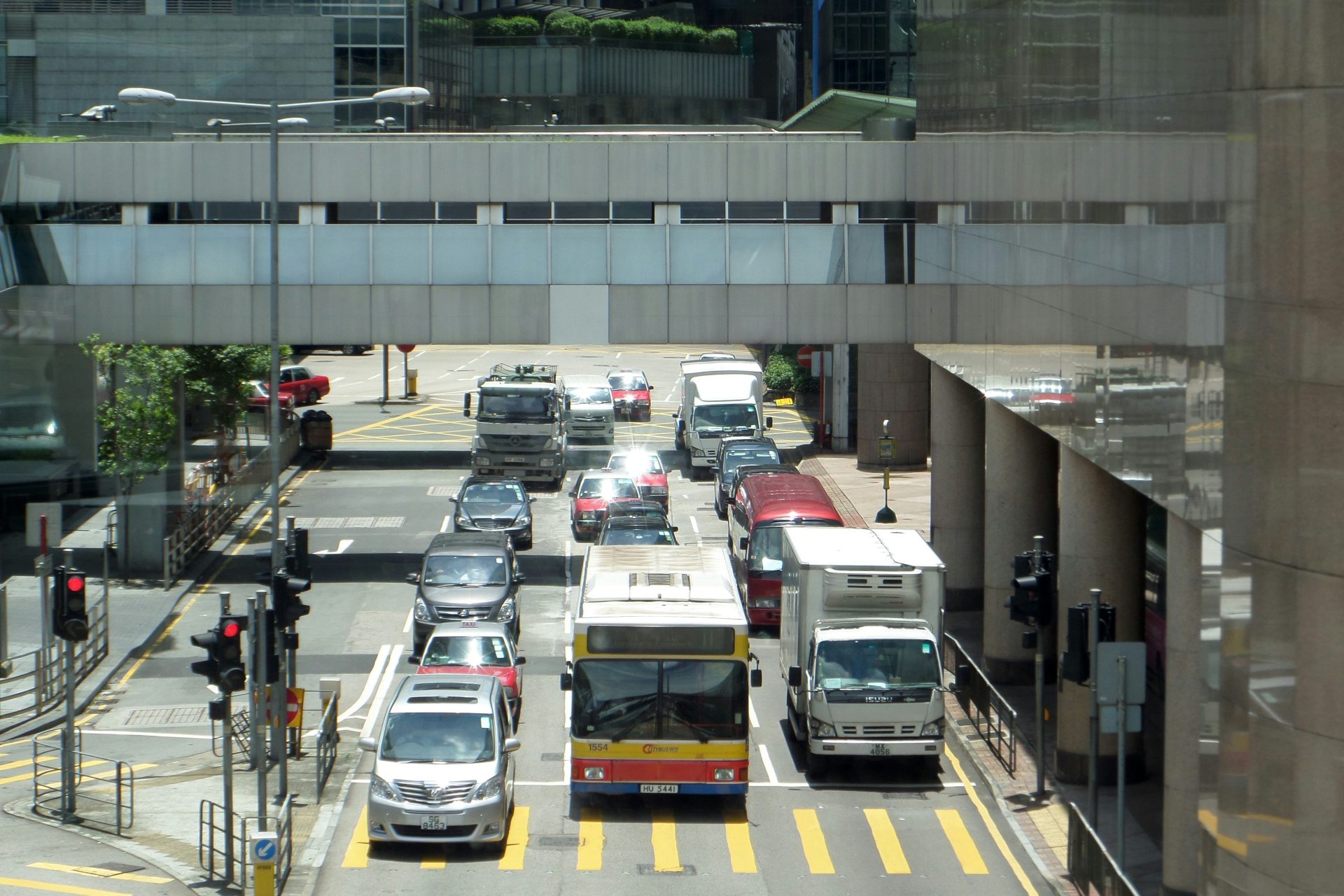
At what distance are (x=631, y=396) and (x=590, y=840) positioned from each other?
156ft

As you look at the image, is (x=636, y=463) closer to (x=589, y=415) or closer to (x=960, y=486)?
(x=589, y=415)

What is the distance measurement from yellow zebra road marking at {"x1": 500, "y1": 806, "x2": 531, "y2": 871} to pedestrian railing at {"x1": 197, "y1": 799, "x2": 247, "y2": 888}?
304cm

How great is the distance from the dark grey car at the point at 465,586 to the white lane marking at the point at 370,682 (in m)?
0.58

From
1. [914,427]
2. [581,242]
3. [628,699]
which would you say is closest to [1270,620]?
[628,699]

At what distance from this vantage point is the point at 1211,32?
51.7 ft

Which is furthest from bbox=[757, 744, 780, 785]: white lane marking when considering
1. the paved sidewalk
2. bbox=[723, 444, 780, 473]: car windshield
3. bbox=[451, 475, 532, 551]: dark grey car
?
bbox=[723, 444, 780, 473]: car windshield

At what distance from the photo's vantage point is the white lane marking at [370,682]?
27375mm

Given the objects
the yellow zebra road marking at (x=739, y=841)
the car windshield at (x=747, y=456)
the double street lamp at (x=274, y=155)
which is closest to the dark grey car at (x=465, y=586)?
the double street lamp at (x=274, y=155)

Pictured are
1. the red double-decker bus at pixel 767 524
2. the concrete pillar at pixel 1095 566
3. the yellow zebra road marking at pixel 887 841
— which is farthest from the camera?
the red double-decker bus at pixel 767 524

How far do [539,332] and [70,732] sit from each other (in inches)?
702

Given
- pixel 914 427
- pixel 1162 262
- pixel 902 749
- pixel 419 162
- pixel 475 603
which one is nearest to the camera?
pixel 1162 262

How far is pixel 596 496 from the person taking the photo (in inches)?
1688

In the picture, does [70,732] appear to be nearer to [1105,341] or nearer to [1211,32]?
[1105,341]

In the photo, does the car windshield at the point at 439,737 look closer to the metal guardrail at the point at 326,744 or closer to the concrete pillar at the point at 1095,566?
the metal guardrail at the point at 326,744
